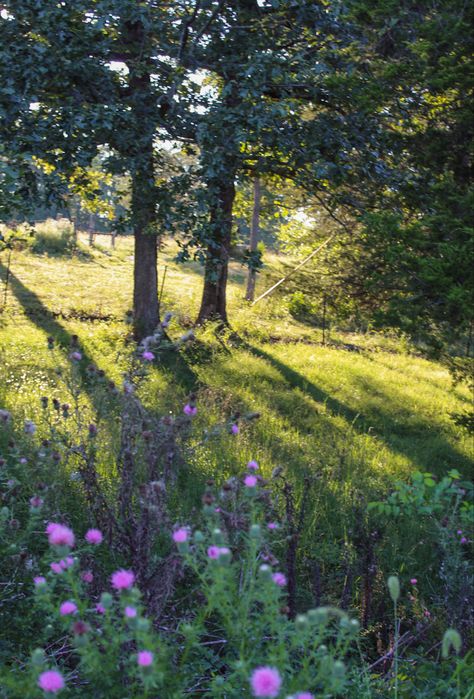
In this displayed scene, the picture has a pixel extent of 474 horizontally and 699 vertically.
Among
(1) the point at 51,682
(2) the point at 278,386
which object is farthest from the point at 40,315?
(1) the point at 51,682

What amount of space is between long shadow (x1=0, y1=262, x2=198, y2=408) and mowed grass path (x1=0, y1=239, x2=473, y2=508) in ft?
0.13

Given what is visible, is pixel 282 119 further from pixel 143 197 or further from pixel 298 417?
pixel 298 417

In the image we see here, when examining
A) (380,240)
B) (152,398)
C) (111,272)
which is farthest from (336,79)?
(111,272)

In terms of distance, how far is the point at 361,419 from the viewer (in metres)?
8.07

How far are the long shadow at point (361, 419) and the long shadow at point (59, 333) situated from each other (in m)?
1.41

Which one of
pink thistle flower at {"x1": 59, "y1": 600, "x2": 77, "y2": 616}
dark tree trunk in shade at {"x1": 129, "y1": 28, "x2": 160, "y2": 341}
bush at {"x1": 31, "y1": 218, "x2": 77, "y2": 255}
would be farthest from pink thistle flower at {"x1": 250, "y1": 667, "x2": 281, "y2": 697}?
bush at {"x1": 31, "y1": 218, "x2": 77, "y2": 255}

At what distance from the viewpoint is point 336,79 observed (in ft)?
21.7

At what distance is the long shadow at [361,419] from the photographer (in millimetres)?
6898

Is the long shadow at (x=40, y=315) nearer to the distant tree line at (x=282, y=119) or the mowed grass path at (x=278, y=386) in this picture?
the mowed grass path at (x=278, y=386)

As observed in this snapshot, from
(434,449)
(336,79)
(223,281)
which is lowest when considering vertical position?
(434,449)

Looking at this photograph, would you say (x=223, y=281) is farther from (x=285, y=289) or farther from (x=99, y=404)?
(x=99, y=404)

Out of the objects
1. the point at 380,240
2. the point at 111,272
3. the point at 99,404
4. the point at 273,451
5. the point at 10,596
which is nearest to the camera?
the point at 10,596

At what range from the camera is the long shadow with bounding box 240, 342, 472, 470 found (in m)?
6.90

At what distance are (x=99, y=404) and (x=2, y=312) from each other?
9.77 metres
